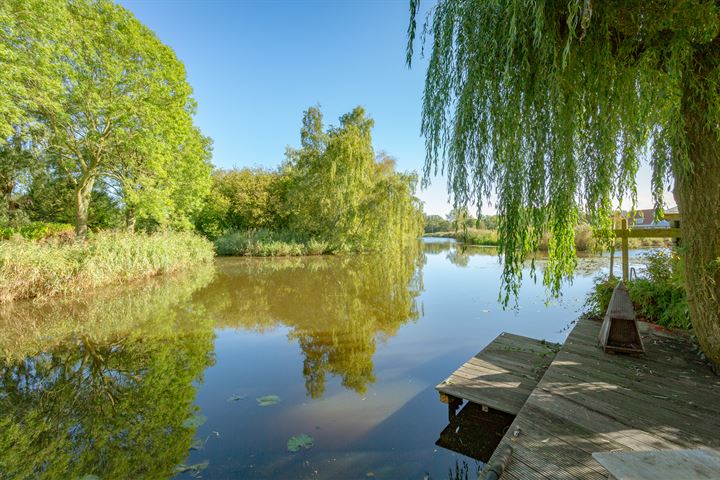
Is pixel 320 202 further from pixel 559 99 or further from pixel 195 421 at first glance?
pixel 559 99

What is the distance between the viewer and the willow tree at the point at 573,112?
239cm

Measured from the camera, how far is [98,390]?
3.57 metres

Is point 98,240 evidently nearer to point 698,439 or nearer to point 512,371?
point 512,371

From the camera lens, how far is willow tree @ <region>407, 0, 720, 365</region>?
2.39 m

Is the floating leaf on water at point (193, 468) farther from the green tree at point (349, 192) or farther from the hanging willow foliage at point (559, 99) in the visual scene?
the green tree at point (349, 192)

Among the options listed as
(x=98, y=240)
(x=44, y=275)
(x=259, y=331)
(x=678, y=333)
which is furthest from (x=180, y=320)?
(x=678, y=333)

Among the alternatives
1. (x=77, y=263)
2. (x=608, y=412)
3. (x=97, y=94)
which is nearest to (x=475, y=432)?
(x=608, y=412)

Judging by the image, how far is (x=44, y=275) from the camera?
7617 mm

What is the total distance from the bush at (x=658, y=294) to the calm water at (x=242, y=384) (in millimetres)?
1109

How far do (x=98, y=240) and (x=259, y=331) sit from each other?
757 centimetres

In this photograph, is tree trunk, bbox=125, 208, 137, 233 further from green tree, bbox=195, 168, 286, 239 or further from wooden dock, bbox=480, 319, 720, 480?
wooden dock, bbox=480, 319, 720, 480

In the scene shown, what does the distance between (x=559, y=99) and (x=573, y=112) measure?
0.30 m

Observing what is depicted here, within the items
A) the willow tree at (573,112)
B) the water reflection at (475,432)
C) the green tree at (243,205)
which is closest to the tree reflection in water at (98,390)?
the water reflection at (475,432)

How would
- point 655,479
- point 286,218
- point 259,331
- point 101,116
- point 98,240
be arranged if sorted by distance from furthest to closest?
point 286,218
point 101,116
point 98,240
point 259,331
point 655,479
